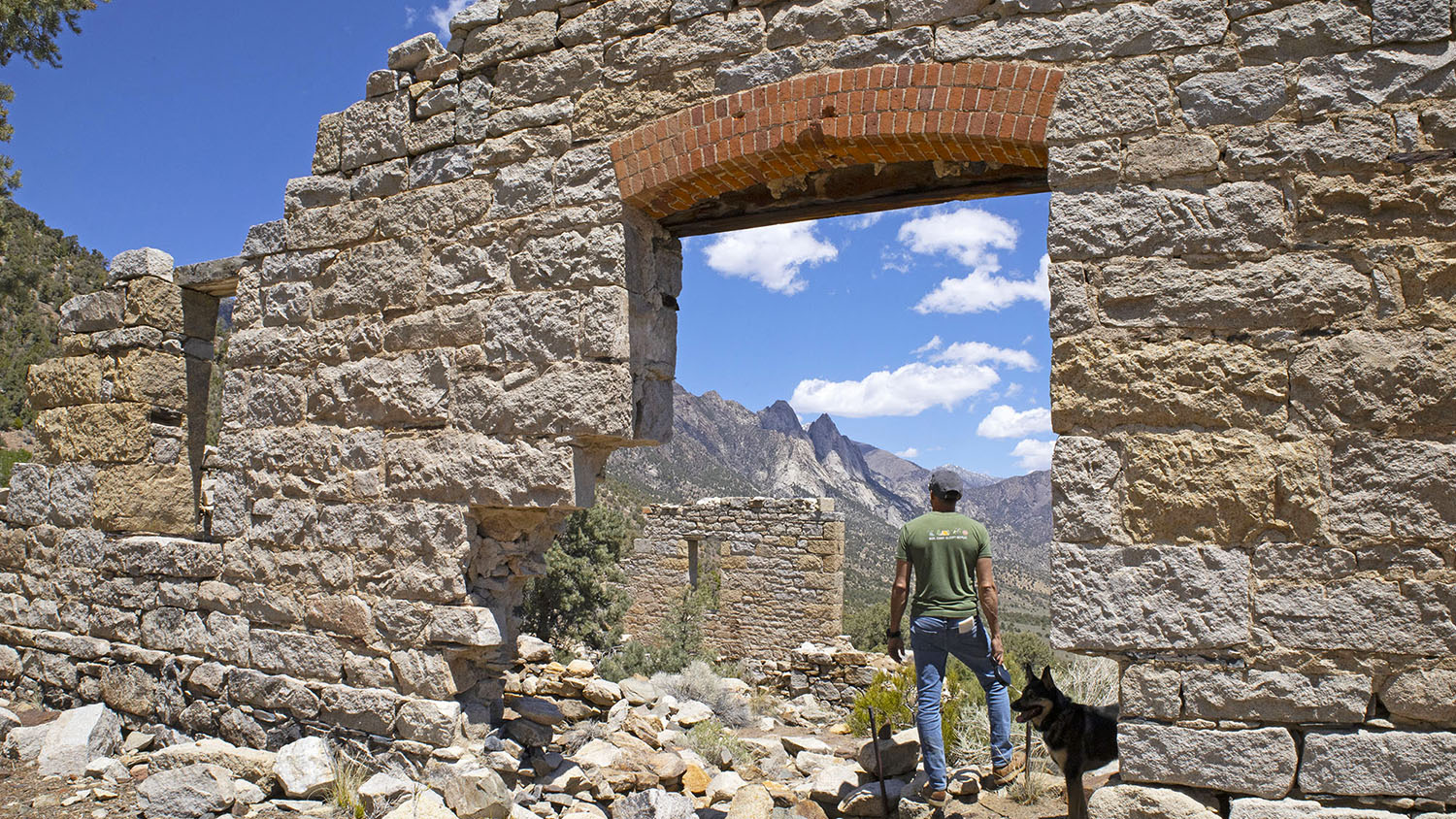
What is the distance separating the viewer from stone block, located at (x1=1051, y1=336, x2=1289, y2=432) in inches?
123

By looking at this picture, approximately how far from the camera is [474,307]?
4484 mm

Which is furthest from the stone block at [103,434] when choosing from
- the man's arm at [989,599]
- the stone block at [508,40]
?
the man's arm at [989,599]

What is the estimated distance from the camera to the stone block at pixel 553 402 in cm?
412

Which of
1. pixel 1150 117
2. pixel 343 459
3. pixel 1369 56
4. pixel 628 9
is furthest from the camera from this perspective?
pixel 343 459

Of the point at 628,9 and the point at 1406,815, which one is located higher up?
the point at 628,9

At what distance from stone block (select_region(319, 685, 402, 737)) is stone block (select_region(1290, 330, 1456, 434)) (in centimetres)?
418

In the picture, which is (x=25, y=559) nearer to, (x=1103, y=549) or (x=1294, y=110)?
(x=1103, y=549)

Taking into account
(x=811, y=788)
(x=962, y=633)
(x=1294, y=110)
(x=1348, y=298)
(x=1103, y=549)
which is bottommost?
(x=811, y=788)

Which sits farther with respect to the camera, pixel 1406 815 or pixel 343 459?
pixel 343 459

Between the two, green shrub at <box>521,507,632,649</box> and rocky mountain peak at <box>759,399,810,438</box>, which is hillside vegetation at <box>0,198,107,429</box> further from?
rocky mountain peak at <box>759,399,810,438</box>

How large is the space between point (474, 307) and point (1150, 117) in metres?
3.14

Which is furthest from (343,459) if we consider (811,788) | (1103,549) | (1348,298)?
(1348,298)

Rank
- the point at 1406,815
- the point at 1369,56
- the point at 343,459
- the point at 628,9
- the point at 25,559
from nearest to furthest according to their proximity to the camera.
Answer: the point at 1406,815
the point at 1369,56
the point at 628,9
the point at 343,459
the point at 25,559

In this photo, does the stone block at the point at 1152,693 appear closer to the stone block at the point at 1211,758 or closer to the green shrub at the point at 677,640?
the stone block at the point at 1211,758
